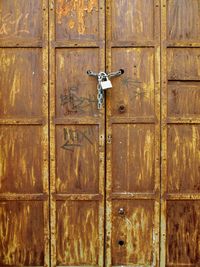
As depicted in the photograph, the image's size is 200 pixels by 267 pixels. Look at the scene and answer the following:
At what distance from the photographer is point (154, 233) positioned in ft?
10.7

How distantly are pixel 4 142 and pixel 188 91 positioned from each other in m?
1.54

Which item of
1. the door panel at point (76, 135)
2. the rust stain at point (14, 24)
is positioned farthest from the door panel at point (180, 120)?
the rust stain at point (14, 24)

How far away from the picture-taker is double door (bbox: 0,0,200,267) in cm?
320

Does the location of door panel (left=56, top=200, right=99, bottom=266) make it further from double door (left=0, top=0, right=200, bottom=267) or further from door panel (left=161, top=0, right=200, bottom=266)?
door panel (left=161, top=0, right=200, bottom=266)

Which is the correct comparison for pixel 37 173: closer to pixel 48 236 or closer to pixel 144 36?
pixel 48 236

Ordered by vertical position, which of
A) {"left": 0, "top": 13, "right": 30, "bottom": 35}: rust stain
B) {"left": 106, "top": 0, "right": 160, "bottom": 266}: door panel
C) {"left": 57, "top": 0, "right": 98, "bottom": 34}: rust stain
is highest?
{"left": 57, "top": 0, "right": 98, "bottom": 34}: rust stain

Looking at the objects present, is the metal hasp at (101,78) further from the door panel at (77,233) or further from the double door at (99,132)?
the door panel at (77,233)

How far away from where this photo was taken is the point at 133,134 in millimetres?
3229

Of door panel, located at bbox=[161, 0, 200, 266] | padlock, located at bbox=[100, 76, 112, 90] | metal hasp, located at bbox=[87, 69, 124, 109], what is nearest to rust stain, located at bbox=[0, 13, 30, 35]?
metal hasp, located at bbox=[87, 69, 124, 109]

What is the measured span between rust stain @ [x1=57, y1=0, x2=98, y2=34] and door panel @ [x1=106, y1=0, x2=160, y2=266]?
0.50 ft

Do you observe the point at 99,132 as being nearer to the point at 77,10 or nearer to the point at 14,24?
the point at 77,10

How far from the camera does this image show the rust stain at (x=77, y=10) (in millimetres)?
3199

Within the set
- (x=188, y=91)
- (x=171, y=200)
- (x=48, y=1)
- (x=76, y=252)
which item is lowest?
(x=76, y=252)

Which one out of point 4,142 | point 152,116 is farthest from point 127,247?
point 4,142
